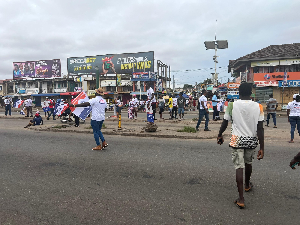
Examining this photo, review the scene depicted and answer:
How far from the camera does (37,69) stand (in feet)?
165

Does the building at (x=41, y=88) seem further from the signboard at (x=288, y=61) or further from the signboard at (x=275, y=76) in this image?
the signboard at (x=288, y=61)

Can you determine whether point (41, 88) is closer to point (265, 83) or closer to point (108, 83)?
point (108, 83)

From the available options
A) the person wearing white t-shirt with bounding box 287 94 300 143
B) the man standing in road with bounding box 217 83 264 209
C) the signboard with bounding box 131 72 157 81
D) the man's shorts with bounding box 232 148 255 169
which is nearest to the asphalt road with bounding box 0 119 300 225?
the man's shorts with bounding box 232 148 255 169

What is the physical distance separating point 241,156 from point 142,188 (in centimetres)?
167

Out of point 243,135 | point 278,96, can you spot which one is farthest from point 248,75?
point 243,135

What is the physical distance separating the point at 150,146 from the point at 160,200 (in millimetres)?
3832

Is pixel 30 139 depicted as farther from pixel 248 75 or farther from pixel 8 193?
pixel 248 75

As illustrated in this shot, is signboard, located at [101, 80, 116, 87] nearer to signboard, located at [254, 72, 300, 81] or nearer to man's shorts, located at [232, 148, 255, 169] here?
signboard, located at [254, 72, 300, 81]

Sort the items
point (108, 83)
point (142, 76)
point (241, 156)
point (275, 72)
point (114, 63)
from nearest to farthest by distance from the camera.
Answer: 1. point (241, 156)
2. point (275, 72)
3. point (142, 76)
4. point (114, 63)
5. point (108, 83)

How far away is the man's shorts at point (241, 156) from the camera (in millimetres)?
3533

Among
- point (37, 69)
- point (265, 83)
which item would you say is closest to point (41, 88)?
point (37, 69)

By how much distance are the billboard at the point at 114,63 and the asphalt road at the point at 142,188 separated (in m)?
36.0

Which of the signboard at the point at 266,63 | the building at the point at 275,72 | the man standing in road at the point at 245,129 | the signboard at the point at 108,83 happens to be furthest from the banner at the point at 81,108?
the signboard at the point at 108,83

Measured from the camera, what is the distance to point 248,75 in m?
29.8
